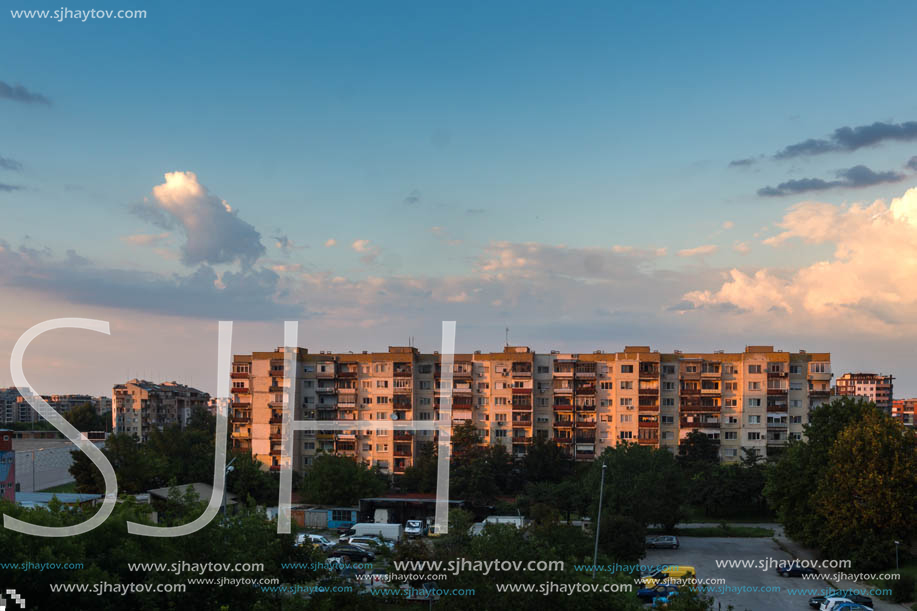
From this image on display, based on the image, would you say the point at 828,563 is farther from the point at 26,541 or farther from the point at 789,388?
the point at 26,541

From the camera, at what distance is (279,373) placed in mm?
64500

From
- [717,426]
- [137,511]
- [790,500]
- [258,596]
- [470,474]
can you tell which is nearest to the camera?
[258,596]

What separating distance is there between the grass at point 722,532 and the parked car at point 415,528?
1316 cm

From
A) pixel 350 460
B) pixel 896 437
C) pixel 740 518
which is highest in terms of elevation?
pixel 896 437

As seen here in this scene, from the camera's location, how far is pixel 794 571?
3328 cm

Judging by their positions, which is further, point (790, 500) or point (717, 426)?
point (717, 426)

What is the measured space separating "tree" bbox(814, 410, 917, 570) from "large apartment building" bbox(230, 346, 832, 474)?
2440 centimetres

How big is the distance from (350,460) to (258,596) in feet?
103

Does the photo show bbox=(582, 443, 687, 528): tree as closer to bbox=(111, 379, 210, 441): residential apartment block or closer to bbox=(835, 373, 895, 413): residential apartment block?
bbox=(111, 379, 210, 441): residential apartment block

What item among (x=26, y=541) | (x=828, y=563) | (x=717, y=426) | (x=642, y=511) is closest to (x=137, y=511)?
(x=26, y=541)

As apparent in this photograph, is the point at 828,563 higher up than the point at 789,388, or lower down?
lower down

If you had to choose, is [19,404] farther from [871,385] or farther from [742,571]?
[871,385]

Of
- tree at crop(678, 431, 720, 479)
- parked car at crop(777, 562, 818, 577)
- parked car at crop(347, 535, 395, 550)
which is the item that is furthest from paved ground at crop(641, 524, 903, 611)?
tree at crop(678, 431, 720, 479)

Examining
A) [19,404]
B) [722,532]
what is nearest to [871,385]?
[722,532]
